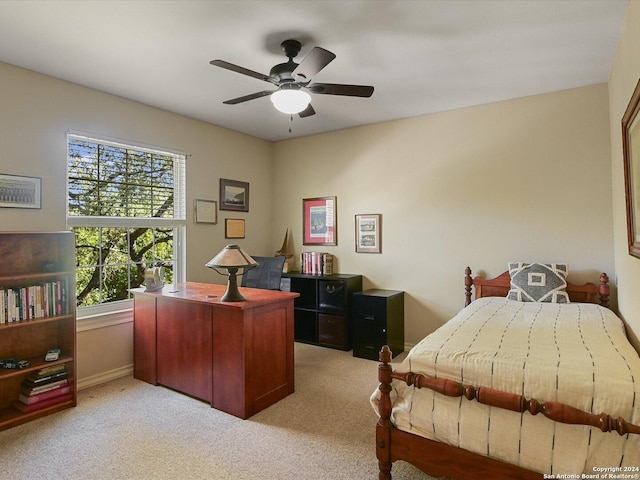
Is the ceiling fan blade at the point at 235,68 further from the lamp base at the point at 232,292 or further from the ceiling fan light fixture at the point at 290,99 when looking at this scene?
the lamp base at the point at 232,292

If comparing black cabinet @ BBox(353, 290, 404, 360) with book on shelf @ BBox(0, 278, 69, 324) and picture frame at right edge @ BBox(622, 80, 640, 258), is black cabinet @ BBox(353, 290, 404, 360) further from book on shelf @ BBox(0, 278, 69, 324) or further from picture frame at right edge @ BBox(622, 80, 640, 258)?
book on shelf @ BBox(0, 278, 69, 324)

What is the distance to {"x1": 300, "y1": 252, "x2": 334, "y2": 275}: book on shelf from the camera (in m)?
4.59

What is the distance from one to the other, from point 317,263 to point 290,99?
2.48m

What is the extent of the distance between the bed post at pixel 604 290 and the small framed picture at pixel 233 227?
12.4 ft

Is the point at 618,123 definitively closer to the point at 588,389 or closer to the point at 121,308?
the point at 588,389

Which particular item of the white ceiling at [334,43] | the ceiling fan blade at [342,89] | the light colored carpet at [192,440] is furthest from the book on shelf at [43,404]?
the ceiling fan blade at [342,89]

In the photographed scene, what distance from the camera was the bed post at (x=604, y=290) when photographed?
3061 mm

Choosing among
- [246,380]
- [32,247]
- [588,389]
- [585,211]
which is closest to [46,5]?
[32,247]

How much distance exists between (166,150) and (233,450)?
2.94 m

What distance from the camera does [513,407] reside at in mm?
1527

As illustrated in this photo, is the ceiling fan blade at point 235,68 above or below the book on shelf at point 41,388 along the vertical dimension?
above

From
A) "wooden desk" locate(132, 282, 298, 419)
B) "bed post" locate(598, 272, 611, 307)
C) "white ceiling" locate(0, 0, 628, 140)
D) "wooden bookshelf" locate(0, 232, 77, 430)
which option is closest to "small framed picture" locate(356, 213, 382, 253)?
"white ceiling" locate(0, 0, 628, 140)

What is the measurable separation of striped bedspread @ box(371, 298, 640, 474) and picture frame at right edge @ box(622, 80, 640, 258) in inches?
24.0

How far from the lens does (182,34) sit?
2.39 m
